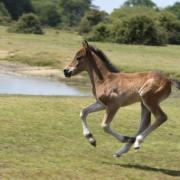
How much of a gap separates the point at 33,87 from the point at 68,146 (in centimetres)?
1291

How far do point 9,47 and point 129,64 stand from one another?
9.21 meters

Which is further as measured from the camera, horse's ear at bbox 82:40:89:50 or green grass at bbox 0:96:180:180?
horse's ear at bbox 82:40:89:50

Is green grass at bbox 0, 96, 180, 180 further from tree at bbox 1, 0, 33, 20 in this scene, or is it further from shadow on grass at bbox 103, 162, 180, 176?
tree at bbox 1, 0, 33, 20

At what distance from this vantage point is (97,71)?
1099 cm

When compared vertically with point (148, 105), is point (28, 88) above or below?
below

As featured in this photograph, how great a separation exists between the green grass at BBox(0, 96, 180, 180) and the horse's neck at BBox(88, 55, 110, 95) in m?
1.26

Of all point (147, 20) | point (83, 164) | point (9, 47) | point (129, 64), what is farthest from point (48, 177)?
point (147, 20)

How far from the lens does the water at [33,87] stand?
22469mm

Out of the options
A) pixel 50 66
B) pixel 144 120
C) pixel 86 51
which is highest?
pixel 86 51

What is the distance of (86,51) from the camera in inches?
431

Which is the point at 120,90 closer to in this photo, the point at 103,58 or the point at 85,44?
the point at 103,58

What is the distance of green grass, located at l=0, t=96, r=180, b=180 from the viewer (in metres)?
9.41

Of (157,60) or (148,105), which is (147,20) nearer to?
(157,60)

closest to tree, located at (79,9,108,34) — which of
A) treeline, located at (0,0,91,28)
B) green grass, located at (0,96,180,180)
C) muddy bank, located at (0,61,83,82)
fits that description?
treeline, located at (0,0,91,28)
